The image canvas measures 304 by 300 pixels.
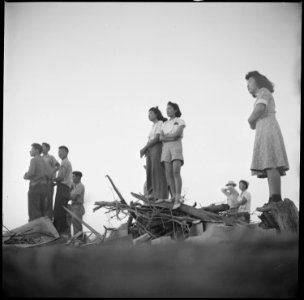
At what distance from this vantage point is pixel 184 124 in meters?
4.93

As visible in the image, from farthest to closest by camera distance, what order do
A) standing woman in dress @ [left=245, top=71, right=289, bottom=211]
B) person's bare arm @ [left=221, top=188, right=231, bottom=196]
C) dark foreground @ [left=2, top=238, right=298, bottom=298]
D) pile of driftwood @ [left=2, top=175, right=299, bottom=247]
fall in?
person's bare arm @ [left=221, top=188, right=231, bottom=196], standing woman in dress @ [left=245, top=71, right=289, bottom=211], pile of driftwood @ [left=2, top=175, right=299, bottom=247], dark foreground @ [left=2, top=238, right=298, bottom=298]

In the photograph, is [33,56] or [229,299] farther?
[33,56]

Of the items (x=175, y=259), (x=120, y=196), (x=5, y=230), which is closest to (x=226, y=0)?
(x=120, y=196)

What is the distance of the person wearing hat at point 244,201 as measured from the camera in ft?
15.9

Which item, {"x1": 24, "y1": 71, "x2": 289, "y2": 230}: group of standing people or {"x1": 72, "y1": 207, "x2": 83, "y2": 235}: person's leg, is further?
{"x1": 72, "y1": 207, "x2": 83, "y2": 235}: person's leg

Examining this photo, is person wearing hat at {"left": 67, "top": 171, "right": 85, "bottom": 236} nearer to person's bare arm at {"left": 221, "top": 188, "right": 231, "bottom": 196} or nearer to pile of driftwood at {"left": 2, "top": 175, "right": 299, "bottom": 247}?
pile of driftwood at {"left": 2, "top": 175, "right": 299, "bottom": 247}

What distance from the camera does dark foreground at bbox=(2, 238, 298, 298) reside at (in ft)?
14.9

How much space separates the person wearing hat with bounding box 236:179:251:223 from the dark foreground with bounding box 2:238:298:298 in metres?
0.31

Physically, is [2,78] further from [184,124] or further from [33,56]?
[184,124]

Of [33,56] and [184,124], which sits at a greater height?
[33,56]

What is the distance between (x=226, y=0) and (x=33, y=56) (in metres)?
1.64

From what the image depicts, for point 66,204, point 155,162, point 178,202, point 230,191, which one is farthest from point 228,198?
point 66,204

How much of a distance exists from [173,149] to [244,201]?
722mm

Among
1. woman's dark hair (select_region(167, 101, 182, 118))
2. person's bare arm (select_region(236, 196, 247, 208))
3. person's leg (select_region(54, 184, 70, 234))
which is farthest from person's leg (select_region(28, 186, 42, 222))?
person's bare arm (select_region(236, 196, 247, 208))
